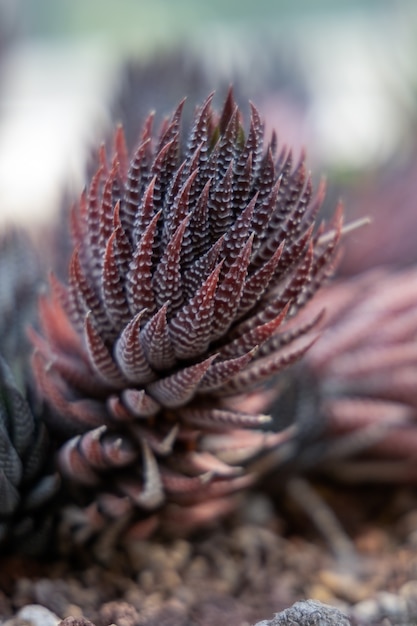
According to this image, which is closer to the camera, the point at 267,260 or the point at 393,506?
the point at 267,260

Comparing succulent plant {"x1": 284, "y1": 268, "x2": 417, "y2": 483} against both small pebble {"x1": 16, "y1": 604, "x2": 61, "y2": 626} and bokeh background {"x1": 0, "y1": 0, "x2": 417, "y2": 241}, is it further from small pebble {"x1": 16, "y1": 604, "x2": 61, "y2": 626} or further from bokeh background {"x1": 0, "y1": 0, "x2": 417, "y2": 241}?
small pebble {"x1": 16, "y1": 604, "x2": 61, "y2": 626}

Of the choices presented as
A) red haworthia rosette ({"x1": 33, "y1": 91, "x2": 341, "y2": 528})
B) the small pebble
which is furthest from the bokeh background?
the small pebble

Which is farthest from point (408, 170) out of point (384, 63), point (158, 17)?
point (158, 17)

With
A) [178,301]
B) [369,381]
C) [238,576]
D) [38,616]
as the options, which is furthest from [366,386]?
[38,616]

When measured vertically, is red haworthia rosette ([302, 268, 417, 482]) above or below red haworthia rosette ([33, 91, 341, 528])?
below

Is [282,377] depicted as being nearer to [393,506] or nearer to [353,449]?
[353,449]
